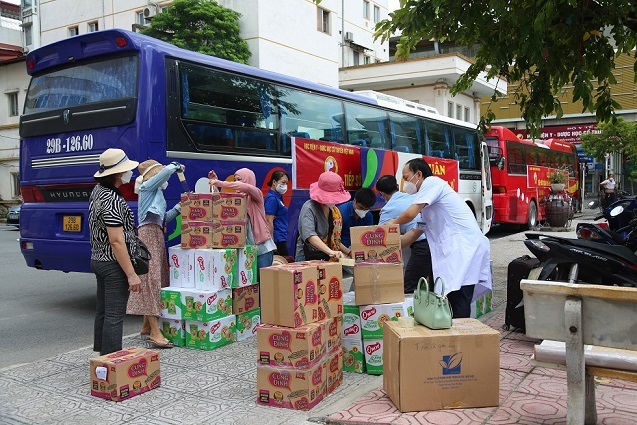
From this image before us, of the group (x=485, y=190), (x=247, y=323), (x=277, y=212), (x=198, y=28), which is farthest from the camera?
(x=198, y=28)

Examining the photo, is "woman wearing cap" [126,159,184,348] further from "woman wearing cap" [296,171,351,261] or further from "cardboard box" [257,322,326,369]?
"cardboard box" [257,322,326,369]

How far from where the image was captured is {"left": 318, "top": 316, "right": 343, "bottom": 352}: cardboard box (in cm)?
427

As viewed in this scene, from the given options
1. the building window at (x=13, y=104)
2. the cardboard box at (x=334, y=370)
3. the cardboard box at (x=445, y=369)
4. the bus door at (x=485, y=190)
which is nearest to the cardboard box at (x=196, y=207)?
the cardboard box at (x=334, y=370)

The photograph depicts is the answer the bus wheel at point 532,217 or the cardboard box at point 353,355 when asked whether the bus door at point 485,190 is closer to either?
the bus wheel at point 532,217

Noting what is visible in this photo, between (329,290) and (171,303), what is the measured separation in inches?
74.7

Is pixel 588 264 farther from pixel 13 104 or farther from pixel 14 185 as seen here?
pixel 13 104

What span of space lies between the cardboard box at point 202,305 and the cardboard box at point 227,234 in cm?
46

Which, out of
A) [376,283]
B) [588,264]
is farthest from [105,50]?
[588,264]

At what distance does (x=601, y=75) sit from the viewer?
633cm

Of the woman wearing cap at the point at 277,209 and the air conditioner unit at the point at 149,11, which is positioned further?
the air conditioner unit at the point at 149,11

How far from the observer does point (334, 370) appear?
4387 mm

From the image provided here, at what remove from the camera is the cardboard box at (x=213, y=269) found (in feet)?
18.2

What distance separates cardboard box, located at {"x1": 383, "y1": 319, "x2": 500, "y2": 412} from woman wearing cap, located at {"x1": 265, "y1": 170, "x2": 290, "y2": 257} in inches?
127

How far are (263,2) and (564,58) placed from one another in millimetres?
19172
